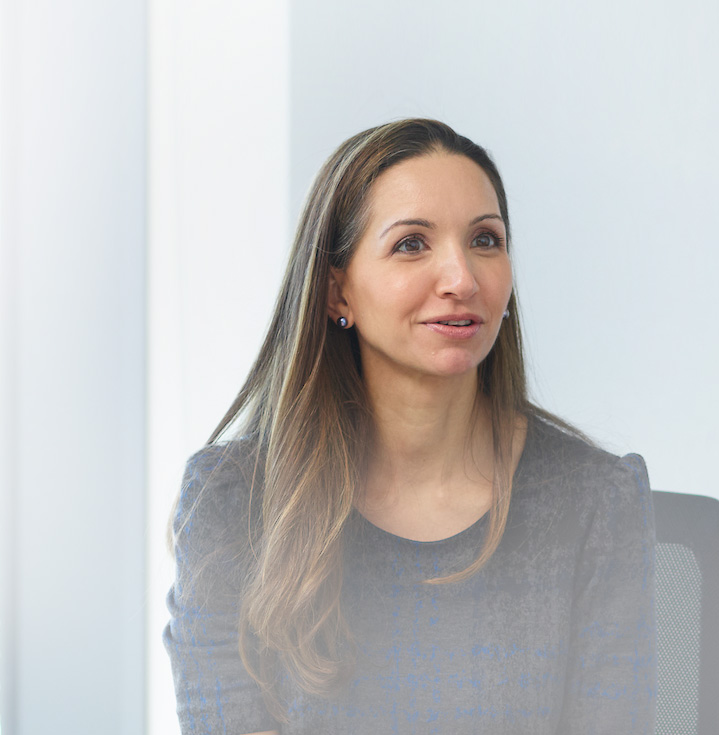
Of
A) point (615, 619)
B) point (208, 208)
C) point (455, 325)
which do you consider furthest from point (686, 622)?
point (208, 208)

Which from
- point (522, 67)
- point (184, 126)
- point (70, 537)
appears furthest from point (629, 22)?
point (70, 537)

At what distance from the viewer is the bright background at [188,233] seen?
788 millimetres

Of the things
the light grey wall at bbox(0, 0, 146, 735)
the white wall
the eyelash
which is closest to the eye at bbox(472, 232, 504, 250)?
the eyelash

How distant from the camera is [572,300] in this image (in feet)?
2.67

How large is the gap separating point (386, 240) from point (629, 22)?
327 mm

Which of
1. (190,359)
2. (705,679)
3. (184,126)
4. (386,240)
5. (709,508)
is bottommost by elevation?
(705,679)

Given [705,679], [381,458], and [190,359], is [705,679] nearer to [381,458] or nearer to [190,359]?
[381,458]

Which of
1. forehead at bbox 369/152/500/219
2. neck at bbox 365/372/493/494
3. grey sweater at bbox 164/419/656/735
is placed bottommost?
grey sweater at bbox 164/419/656/735

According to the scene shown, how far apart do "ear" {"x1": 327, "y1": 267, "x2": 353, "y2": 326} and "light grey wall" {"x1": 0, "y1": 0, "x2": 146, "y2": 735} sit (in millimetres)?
388

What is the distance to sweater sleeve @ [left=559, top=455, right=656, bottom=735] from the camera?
→ 0.69m

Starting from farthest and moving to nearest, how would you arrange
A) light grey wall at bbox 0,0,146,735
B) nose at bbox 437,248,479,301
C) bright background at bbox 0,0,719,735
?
light grey wall at bbox 0,0,146,735 < bright background at bbox 0,0,719,735 < nose at bbox 437,248,479,301

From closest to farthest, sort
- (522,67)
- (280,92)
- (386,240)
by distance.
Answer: (386,240)
(522,67)
(280,92)

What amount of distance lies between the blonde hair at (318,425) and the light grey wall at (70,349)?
0.32 meters

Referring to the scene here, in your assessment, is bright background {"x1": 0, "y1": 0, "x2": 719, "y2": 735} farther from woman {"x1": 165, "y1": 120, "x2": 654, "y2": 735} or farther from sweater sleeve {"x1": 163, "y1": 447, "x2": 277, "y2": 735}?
sweater sleeve {"x1": 163, "y1": 447, "x2": 277, "y2": 735}
